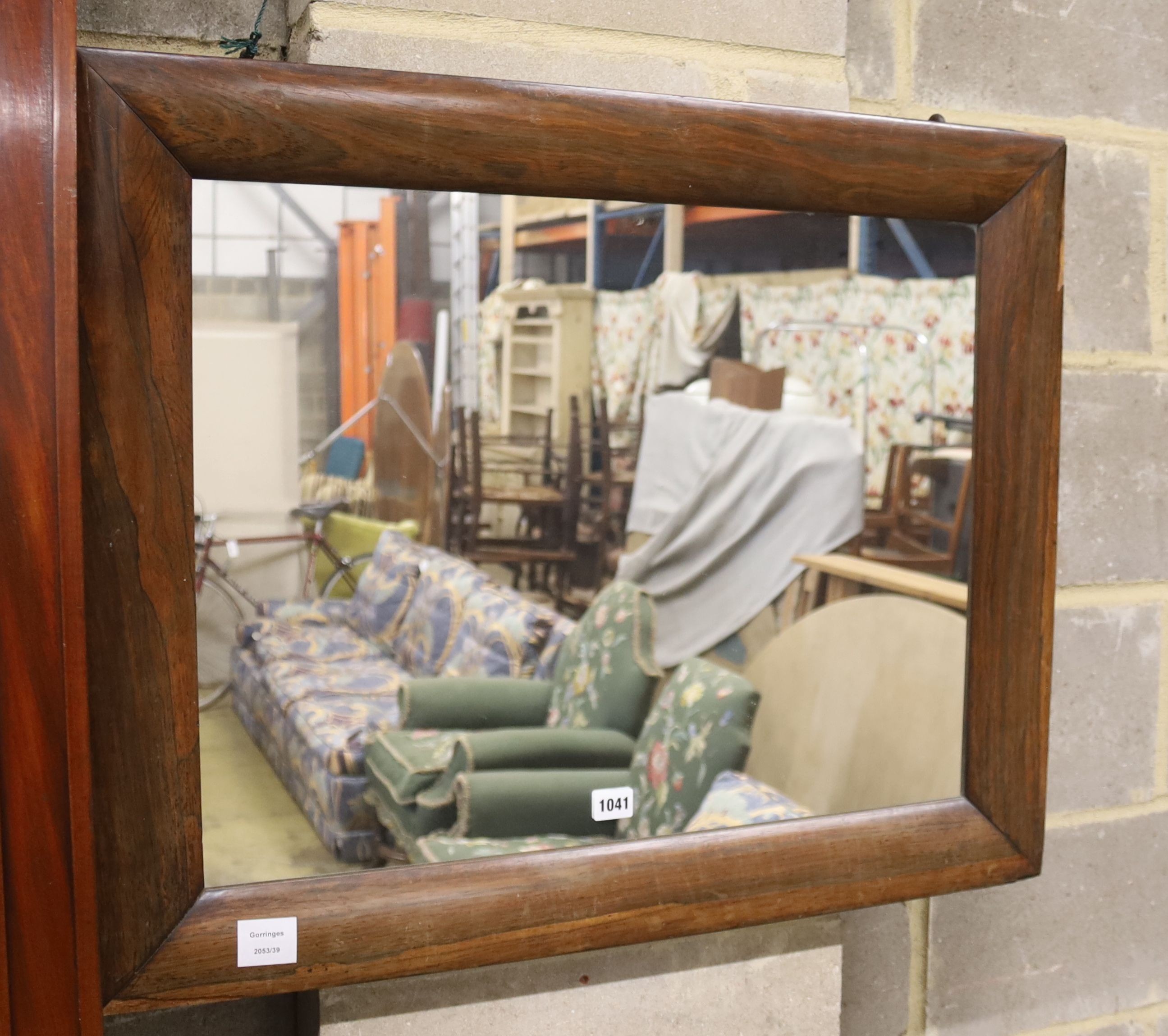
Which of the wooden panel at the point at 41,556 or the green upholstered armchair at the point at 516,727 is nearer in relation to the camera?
the wooden panel at the point at 41,556

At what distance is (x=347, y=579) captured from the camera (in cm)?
76

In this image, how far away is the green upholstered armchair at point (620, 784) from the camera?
0.75m

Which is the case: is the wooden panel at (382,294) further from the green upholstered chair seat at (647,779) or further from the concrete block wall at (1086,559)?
the concrete block wall at (1086,559)

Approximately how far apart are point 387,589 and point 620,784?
0.65 feet

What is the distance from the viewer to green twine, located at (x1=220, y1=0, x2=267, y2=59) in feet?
Result: 2.36

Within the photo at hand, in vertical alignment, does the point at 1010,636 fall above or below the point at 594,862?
above

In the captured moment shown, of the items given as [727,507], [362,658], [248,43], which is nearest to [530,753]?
[362,658]

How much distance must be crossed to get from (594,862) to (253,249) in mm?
418

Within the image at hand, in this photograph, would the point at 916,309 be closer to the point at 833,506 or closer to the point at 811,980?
the point at 833,506

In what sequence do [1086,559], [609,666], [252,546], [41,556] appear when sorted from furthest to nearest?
1. [1086,559]
2. [609,666]
3. [252,546]
4. [41,556]

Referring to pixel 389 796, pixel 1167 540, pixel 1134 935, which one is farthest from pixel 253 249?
pixel 1134 935

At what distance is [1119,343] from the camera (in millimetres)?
1014

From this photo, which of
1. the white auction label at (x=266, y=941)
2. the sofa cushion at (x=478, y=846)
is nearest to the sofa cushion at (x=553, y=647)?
the sofa cushion at (x=478, y=846)

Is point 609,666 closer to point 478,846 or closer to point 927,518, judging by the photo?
point 478,846
